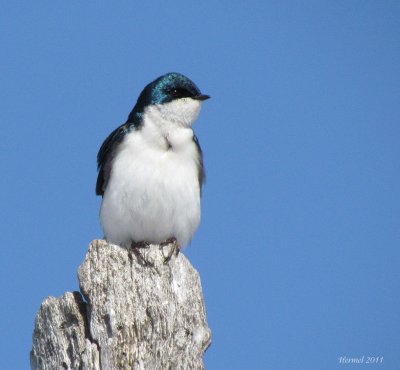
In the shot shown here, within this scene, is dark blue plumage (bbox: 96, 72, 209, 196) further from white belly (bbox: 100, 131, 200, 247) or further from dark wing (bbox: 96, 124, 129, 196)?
white belly (bbox: 100, 131, 200, 247)

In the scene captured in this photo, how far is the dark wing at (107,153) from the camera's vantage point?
9.40 meters

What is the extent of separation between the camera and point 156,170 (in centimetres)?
895

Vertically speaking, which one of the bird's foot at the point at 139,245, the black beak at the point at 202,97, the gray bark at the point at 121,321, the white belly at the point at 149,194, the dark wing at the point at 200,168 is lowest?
the gray bark at the point at 121,321

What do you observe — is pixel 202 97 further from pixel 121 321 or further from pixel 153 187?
pixel 121 321

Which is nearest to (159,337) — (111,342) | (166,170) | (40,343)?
(111,342)

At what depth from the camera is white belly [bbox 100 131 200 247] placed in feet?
29.4

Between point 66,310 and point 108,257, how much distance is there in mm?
504

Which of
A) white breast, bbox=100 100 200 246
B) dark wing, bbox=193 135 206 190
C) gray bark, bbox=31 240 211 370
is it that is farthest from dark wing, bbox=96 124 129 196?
gray bark, bbox=31 240 211 370

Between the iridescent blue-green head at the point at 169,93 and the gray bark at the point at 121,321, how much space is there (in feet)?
10.3

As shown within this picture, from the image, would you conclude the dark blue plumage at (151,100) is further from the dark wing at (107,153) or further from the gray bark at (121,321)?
the gray bark at (121,321)

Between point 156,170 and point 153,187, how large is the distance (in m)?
0.18

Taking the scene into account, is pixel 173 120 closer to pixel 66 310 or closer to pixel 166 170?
pixel 166 170

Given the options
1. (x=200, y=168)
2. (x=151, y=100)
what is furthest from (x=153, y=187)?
(x=151, y=100)

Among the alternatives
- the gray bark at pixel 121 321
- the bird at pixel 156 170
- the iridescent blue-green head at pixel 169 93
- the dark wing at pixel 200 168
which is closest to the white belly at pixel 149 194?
the bird at pixel 156 170
